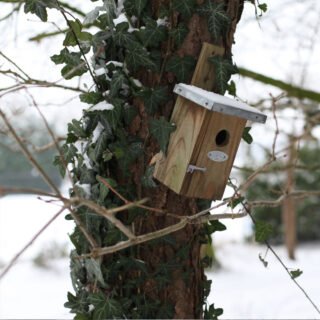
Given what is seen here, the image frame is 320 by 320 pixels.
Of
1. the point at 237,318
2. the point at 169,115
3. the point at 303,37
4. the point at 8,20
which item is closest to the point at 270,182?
the point at 303,37

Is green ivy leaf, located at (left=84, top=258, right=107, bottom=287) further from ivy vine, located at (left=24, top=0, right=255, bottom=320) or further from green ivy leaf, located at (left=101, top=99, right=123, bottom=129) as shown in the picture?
green ivy leaf, located at (left=101, top=99, right=123, bottom=129)

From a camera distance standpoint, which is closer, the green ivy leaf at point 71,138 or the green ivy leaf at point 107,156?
the green ivy leaf at point 107,156

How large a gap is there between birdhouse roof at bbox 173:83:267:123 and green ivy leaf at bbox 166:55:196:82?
6cm

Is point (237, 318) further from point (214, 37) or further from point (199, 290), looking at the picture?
point (214, 37)

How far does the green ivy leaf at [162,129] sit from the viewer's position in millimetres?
1544

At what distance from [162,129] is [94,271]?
0.64 m

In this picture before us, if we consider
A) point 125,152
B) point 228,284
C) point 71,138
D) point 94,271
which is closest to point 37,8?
point 71,138

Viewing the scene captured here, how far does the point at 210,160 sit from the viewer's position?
152cm

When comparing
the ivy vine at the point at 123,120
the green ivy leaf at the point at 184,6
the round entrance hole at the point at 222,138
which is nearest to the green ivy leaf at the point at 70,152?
the ivy vine at the point at 123,120

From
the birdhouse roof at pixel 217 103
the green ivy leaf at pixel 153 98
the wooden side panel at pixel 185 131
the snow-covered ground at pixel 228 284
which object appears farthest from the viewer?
the snow-covered ground at pixel 228 284

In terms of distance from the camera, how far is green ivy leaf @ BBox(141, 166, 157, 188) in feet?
5.27

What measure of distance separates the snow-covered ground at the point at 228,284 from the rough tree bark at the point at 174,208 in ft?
4.89

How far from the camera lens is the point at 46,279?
228 inches

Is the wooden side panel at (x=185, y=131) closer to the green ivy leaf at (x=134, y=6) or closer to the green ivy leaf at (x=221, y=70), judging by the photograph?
the green ivy leaf at (x=221, y=70)
